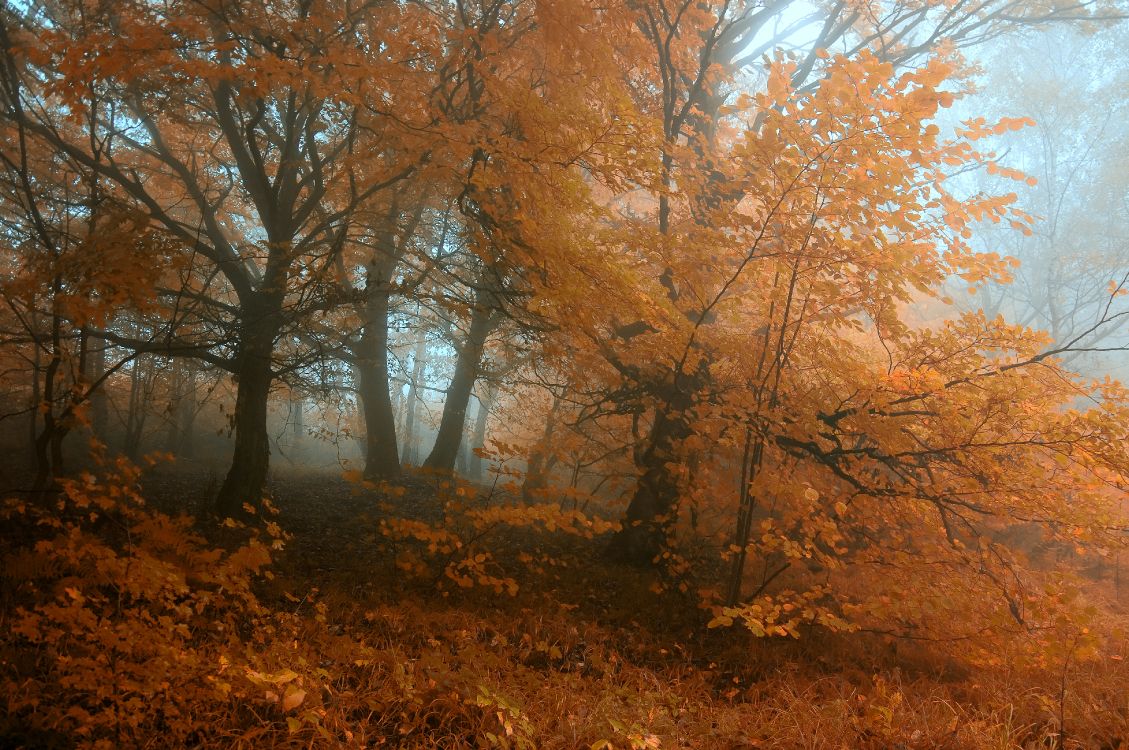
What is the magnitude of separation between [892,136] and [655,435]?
354 centimetres

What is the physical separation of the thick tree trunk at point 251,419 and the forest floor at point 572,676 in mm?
649

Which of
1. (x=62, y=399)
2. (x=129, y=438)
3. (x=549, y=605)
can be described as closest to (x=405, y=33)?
(x=62, y=399)

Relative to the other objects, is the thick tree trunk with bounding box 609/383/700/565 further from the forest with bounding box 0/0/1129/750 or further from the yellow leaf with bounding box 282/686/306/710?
the yellow leaf with bounding box 282/686/306/710

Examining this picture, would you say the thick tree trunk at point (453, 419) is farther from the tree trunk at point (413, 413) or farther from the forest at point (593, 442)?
the forest at point (593, 442)

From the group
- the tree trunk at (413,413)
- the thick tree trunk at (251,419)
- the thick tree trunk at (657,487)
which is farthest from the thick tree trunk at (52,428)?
the tree trunk at (413,413)

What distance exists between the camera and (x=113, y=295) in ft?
14.3

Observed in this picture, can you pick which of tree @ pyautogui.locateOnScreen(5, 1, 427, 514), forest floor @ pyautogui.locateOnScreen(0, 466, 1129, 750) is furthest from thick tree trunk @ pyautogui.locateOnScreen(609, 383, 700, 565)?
tree @ pyautogui.locateOnScreen(5, 1, 427, 514)

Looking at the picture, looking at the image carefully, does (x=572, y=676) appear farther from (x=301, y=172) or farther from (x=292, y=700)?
(x=301, y=172)

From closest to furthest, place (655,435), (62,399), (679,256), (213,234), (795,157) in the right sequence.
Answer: (795,157), (62,399), (679,256), (655,435), (213,234)

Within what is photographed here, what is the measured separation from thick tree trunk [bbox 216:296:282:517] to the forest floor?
2.13 feet

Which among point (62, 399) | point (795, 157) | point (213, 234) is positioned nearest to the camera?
point (795, 157)

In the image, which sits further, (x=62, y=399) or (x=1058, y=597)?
(x=62, y=399)

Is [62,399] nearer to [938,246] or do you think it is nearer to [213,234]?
[213,234]

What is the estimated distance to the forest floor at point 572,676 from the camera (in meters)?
3.24
